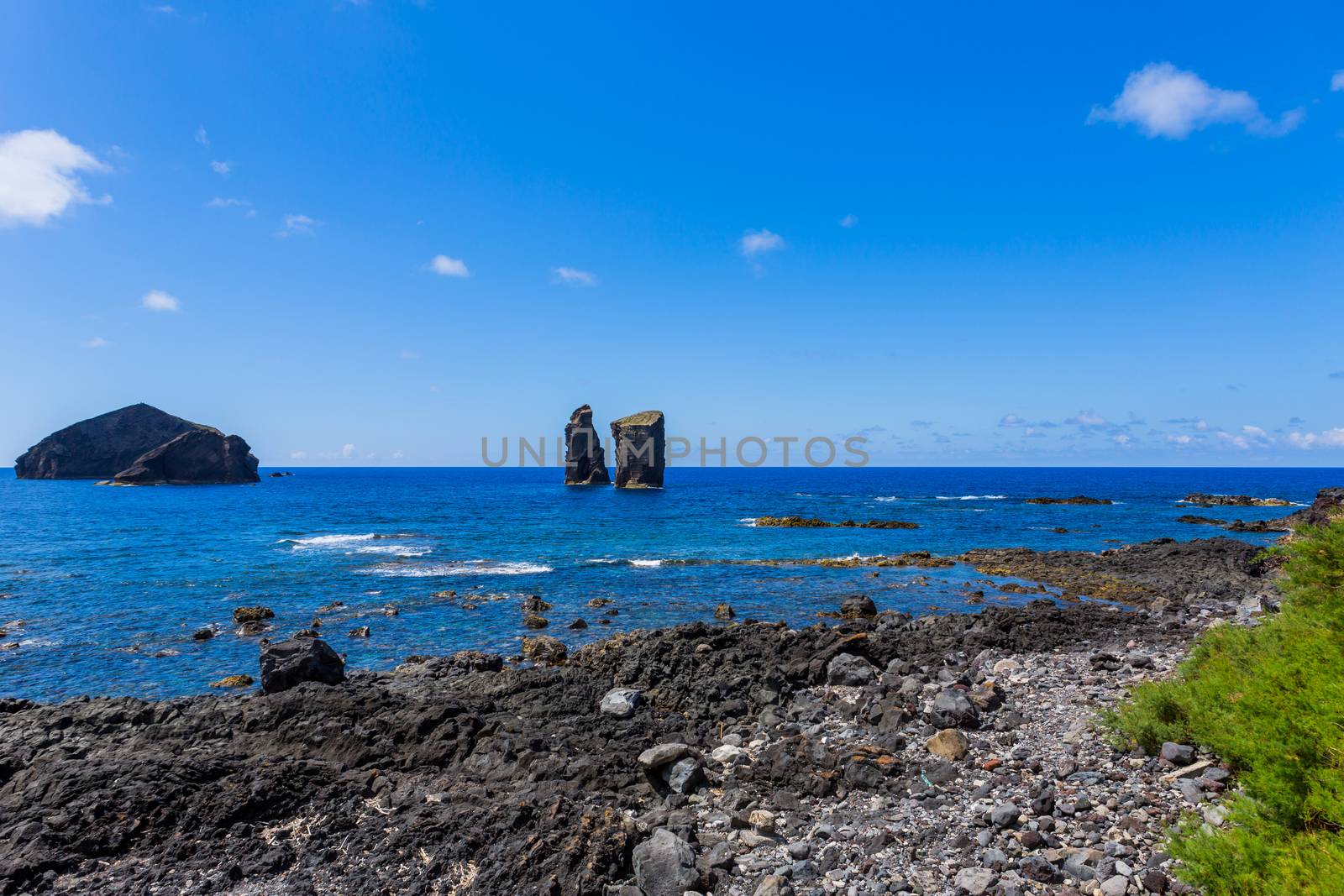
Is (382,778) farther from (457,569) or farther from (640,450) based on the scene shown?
(640,450)

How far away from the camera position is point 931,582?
3506cm

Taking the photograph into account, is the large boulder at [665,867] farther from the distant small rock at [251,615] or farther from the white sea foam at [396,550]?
the white sea foam at [396,550]

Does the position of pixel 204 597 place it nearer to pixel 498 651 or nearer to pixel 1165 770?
pixel 498 651

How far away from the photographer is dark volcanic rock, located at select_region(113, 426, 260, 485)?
5797 inches

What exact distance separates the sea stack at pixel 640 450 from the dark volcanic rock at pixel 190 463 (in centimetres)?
10193

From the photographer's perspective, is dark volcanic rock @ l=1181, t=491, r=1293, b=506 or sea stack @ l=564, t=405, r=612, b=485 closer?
dark volcanic rock @ l=1181, t=491, r=1293, b=506

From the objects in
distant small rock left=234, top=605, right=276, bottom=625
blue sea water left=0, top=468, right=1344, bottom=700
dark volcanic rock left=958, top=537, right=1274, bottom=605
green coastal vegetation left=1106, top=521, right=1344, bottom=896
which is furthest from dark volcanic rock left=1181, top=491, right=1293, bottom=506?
distant small rock left=234, top=605, right=276, bottom=625

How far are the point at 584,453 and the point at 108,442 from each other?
138339 millimetres

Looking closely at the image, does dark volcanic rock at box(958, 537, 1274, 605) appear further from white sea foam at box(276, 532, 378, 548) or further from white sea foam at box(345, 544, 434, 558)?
white sea foam at box(276, 532, 378, 548)

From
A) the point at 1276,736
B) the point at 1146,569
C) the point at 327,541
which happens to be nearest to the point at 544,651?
the point at 1276,736

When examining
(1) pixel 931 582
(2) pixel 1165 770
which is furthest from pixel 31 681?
(1) pixel 931 582

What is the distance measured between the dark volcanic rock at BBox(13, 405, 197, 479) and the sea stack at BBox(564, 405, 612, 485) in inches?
4430

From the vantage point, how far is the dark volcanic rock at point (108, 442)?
176000 millimetres

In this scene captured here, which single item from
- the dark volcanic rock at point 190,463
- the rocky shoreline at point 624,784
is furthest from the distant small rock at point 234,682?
the dark volcanic rock at point 190,463
